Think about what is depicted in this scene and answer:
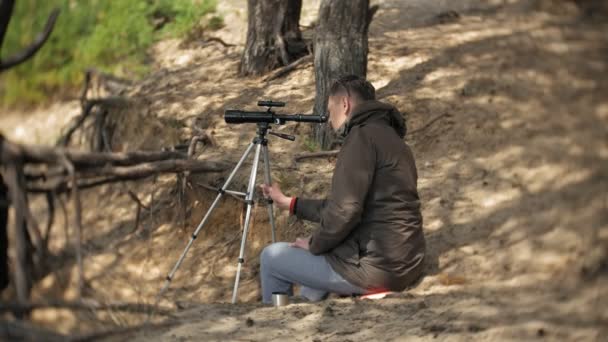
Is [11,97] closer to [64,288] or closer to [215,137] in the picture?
[215,137]

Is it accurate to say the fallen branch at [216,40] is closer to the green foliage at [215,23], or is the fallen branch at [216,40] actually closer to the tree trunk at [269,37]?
the green foliage at [215,23]

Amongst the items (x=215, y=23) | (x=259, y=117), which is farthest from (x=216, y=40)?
(x=259, y=117)

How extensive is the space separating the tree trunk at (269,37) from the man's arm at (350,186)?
4.38m

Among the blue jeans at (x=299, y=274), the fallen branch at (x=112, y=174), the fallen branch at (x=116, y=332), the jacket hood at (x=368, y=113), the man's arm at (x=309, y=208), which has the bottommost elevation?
the blue jeans at (x=299, y=274)

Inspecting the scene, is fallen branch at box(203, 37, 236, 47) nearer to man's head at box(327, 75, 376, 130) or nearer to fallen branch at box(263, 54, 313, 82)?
fallen branch at box(263, 54, 313, 82)

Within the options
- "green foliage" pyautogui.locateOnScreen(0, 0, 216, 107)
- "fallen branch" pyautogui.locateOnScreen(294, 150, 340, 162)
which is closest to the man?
"fallen branch" pyautogui.locateOnScreen(294, 150, 340, 162)

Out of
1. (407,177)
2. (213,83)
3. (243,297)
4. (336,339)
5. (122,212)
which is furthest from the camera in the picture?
(213,83)

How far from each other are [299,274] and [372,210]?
2.04 feet

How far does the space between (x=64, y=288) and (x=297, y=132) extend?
4014 millimetres

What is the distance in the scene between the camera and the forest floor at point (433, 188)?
1692 mm

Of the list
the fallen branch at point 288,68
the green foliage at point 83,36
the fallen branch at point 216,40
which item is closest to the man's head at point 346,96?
the fallen branch at point 288,68

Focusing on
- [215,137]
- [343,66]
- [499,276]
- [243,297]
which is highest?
[343,66]

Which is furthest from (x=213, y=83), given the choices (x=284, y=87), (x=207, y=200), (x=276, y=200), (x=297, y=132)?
(x=276, y=200)

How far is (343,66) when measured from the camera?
6684 millimetres
